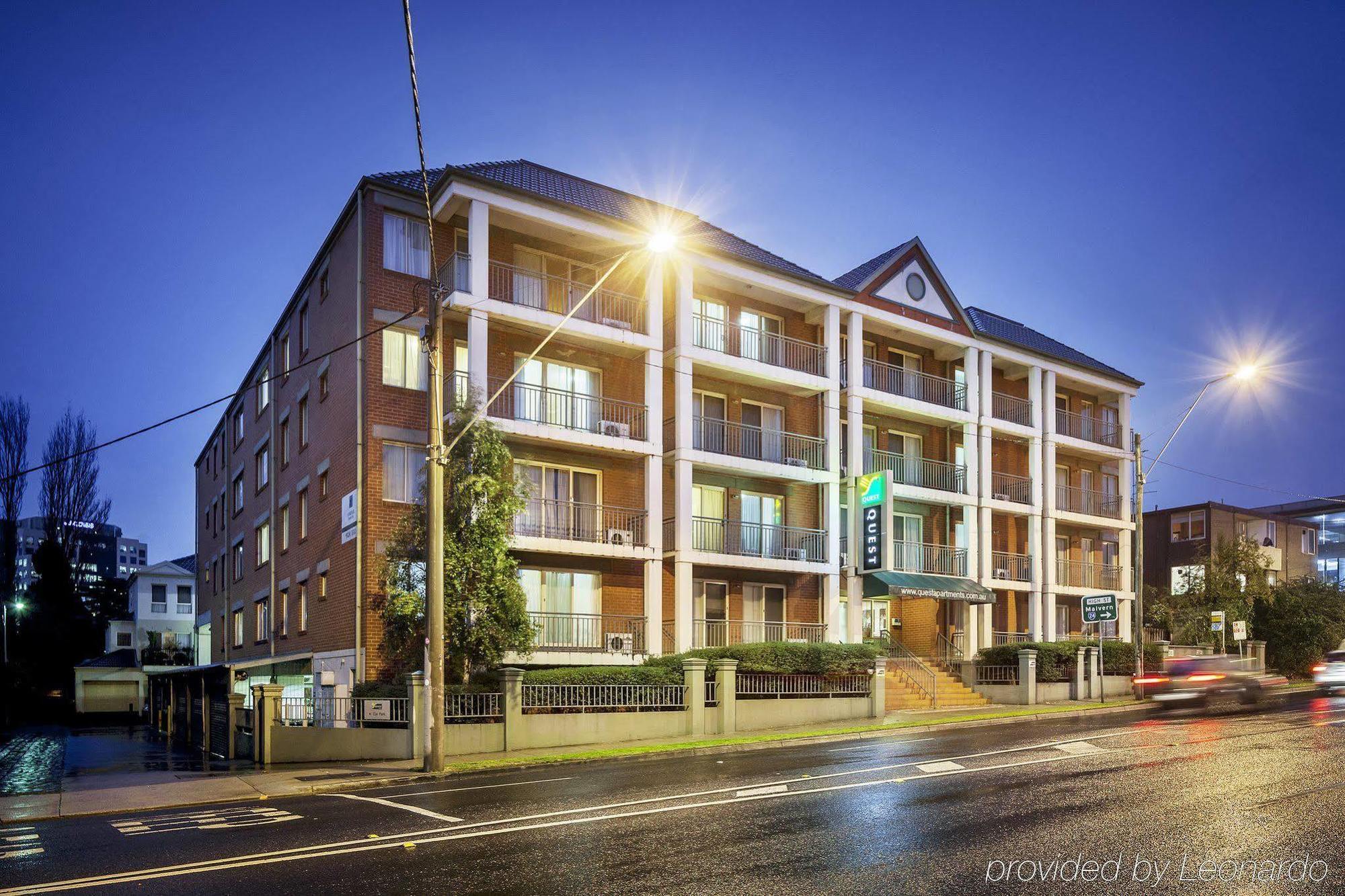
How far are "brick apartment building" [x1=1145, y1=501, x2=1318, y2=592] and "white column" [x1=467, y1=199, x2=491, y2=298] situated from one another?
3991 cm

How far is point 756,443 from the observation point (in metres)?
32.2

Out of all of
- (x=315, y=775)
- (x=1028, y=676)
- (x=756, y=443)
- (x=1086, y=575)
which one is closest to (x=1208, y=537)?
(x=1086, y=575)

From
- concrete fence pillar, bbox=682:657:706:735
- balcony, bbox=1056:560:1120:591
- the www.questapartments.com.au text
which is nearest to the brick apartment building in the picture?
balcony, bbox=1056:560:1120:591

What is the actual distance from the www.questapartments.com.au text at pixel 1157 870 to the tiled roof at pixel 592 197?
21203mm

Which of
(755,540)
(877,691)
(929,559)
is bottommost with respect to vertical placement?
(877,691)

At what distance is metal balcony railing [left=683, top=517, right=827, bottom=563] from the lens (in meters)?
30.1

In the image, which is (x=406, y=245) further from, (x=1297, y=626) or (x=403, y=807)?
(x=1297, y=626)

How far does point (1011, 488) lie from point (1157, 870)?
31331 mm

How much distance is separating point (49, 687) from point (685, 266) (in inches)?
2081

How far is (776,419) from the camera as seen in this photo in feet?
108

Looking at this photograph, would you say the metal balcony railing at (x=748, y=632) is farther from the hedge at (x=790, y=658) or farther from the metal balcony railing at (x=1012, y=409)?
the metal balcony railing at (x=1012, y=409)

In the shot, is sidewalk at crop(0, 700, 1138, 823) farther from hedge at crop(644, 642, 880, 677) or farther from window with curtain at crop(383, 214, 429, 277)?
window with curtain at crop(383, 214, 429, 277)

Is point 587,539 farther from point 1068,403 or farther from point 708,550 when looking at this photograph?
point 1068,403

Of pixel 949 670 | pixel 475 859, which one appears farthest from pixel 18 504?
pixel 475 859
